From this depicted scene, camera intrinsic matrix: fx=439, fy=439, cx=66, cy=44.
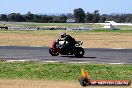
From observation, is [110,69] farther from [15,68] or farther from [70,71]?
[15,68]

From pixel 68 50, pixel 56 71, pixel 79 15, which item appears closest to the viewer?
pixel 56 71

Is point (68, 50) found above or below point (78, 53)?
above

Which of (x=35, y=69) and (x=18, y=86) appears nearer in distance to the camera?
(x=18, y=86)

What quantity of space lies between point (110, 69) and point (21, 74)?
445 cm

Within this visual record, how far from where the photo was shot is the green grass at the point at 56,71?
1759 cm

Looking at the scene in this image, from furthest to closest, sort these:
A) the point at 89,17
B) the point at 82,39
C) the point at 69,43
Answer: the point at 89,17 → the point at 82,39 → the point at 69,43

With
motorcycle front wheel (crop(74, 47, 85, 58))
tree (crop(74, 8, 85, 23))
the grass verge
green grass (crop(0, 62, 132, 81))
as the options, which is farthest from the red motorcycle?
tree (crop(74, 8, 85, 23))

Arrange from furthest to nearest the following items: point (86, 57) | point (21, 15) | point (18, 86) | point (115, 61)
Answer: point (21, 15) < point (86, 57) < point (115, 61) < point (18, 86)

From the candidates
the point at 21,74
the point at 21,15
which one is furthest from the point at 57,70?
the point at 21,15

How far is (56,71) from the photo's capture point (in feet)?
63.3

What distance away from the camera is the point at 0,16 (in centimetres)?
19225

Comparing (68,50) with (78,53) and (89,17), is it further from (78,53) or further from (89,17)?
(89,17)

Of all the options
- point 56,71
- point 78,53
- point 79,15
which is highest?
point 56,71

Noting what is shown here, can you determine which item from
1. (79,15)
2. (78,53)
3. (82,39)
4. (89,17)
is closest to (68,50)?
(78,53)
